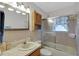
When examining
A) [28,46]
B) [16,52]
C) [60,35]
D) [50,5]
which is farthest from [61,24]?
[16,52]

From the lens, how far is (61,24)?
45.4 inches

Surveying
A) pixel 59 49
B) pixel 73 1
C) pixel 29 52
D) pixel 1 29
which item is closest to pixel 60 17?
pixel 73 1

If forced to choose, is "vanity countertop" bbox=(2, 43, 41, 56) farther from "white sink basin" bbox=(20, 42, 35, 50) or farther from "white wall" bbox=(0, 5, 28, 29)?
"white wall" bbox=(0, 5, 28, 29)

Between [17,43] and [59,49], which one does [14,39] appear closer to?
[17,43]

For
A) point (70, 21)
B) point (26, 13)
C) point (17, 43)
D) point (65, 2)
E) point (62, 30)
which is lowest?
point (17, 43)

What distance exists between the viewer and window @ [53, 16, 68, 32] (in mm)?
1143

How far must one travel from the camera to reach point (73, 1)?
3.75ft

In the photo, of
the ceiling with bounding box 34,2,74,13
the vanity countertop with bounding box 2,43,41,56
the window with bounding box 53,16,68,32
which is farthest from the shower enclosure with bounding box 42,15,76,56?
the vanity countertop with bounding box 2,43,41,56

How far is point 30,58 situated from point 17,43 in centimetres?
24

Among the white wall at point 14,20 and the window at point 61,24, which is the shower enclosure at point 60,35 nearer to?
the window at point 61,24

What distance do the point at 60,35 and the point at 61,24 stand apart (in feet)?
0.46

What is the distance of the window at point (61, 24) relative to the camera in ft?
3.75

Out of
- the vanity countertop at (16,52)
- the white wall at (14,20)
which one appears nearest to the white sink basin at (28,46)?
the vanity countertop at (16,52)

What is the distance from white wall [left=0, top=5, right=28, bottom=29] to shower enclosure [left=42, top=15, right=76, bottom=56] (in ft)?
0.79
